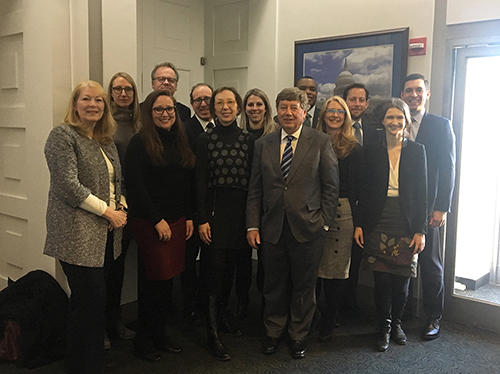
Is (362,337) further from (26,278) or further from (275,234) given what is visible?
(26,278)

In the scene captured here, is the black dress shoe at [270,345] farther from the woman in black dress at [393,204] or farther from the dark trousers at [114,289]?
the dark trousers at [114,289]

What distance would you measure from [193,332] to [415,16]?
2.59 meters

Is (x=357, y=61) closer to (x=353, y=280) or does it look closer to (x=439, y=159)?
(x=439, y=159)

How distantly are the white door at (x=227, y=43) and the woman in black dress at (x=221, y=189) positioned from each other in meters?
1.91

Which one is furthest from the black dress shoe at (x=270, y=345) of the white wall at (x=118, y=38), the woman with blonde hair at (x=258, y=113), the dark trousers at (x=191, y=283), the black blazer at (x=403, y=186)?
the white wall at (x=118, y=38)

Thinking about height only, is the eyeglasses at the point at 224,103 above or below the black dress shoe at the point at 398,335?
above

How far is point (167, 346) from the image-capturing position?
269cm

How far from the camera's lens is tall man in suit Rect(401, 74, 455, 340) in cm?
285

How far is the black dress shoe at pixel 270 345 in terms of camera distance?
2666mm

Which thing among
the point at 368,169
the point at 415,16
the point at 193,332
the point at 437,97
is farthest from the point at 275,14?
the point at 193,332

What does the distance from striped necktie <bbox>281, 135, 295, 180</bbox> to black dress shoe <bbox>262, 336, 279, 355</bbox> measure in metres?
0.92

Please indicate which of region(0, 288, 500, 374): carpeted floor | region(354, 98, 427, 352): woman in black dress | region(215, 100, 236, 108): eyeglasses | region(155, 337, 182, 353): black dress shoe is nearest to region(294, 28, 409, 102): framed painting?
region(354, 98, 427, 352): woman in black dress

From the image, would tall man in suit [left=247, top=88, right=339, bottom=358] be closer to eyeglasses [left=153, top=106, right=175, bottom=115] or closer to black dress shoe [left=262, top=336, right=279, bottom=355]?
black dress shoe [left=262, top=336, right=279, bottom=355]

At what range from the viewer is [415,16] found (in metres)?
3.36
